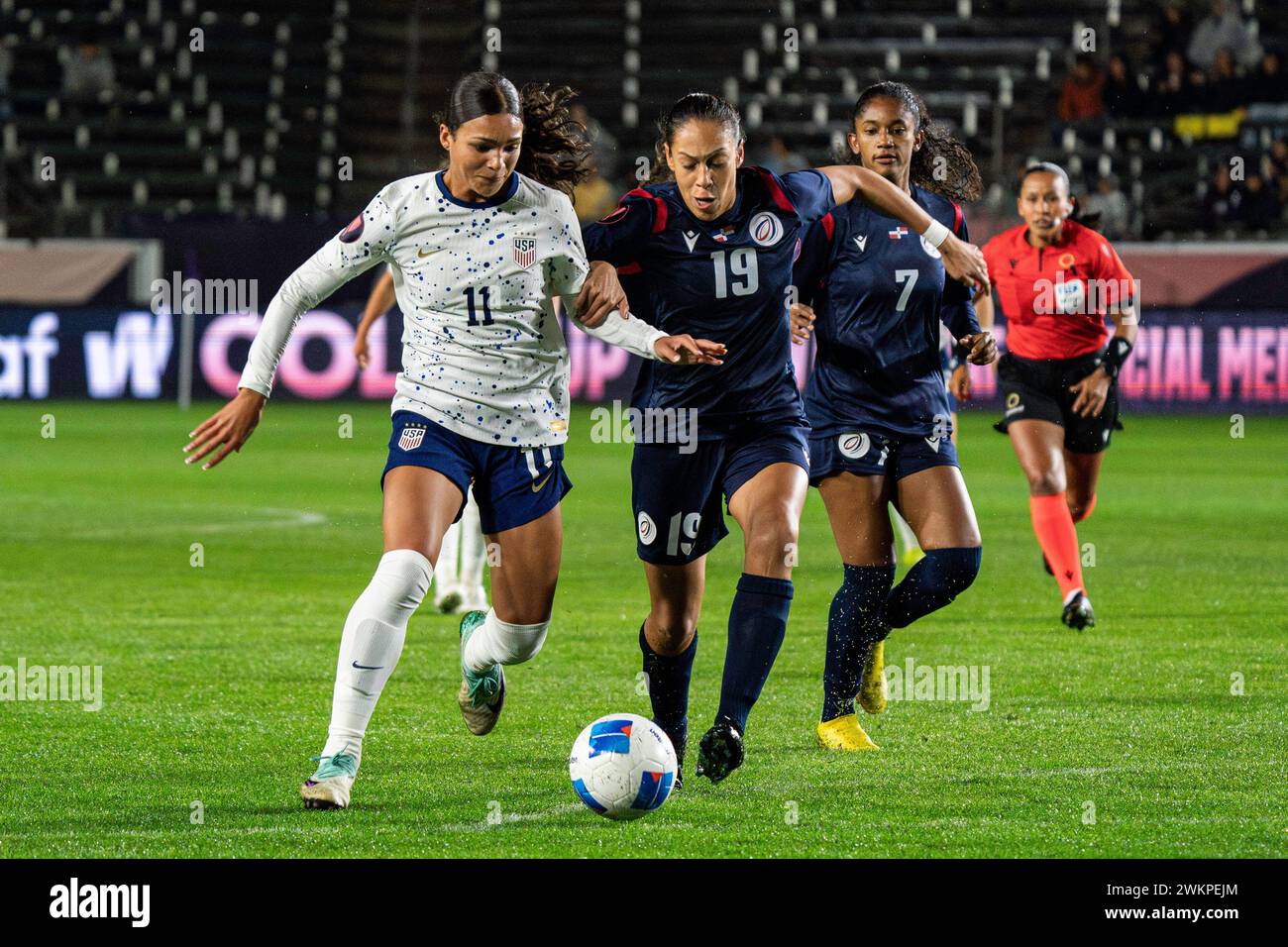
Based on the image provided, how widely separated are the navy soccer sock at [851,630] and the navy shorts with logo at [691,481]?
2.41 feet

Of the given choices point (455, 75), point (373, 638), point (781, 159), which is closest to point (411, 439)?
point (373, 638)

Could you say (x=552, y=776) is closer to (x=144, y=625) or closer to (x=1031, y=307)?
(x=144, y=625)

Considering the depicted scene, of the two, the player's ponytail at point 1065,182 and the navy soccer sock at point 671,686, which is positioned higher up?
the player's ponytail at point 1065,182

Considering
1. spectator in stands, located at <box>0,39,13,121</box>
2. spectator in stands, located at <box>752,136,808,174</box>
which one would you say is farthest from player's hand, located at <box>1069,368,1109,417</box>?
spectator in stands, located at <box>0,39,13,121</box>

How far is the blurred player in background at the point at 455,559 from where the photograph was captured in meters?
9.52

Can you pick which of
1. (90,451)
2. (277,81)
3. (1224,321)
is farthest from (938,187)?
(277,81)

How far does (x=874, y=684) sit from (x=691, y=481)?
1.53m

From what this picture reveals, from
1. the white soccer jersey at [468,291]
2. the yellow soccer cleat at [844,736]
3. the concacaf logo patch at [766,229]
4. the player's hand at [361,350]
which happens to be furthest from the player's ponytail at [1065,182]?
the white soccer jersey at [468,291]

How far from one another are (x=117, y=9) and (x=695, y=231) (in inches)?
1031

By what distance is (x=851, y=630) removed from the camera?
683 centimetres

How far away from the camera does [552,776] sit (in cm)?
621

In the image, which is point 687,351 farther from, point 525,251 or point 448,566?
point 448,566

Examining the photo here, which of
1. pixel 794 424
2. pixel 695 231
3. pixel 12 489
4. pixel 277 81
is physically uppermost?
pixel 277 81

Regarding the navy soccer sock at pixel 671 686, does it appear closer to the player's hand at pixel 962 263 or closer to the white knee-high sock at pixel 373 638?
the white knee-high sock at pixel 373 638
